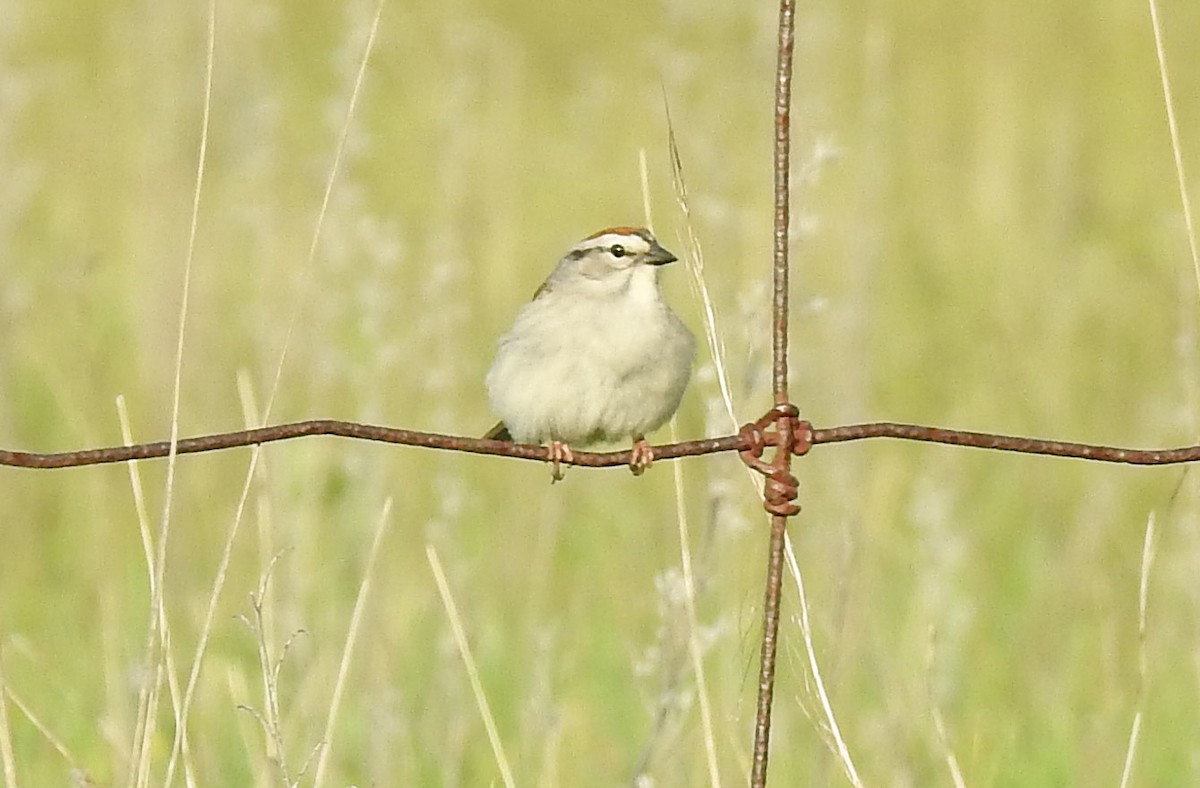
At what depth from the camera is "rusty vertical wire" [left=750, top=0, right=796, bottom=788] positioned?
2287 mm

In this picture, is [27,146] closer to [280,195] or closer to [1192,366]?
[280,195]

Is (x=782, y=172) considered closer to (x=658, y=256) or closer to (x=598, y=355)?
(x=598, y=355)

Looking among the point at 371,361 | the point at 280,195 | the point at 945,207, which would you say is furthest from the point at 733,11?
the point at 371,361

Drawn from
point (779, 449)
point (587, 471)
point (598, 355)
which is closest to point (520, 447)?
point (779, 449)

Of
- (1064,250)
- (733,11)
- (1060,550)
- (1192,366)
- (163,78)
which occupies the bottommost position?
(1060,550)

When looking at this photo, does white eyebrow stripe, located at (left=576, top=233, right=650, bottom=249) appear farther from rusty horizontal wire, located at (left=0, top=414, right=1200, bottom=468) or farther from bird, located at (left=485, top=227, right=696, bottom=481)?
rusty horizontal wire, located at (left=0, top=414, right=1200, bottom=468)

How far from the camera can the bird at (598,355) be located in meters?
3.73

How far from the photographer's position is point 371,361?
5.29m

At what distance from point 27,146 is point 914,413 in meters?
3.82

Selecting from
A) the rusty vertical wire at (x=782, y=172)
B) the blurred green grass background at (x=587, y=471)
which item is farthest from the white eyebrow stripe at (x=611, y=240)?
the rusty vertical wire at (x=782, y=172)

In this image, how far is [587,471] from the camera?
5.08 metres

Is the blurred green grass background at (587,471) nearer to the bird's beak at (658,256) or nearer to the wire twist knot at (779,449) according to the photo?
the bird's beak at (658,256)

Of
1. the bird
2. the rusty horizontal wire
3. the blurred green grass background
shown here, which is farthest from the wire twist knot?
the bird

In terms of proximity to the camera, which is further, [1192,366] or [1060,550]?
[1060,550]
